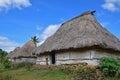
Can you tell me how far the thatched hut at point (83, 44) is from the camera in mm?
17453

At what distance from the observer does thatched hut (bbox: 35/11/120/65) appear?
17.5m

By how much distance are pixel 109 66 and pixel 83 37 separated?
3.24 meters

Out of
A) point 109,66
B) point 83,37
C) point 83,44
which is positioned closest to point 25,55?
point 83,37

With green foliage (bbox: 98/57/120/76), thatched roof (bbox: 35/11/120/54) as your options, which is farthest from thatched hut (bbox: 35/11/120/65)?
green foliage (bbox: 98/57/120/76)

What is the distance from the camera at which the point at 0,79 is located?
16.7 metres

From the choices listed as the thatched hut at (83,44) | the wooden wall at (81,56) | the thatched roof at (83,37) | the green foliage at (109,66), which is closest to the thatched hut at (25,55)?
the thatched roof at (83,37)

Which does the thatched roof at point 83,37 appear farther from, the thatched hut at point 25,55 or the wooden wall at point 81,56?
the thatched hut at point 25,55

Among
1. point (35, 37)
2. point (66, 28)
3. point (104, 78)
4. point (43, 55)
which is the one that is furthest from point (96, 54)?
point (35, 37)

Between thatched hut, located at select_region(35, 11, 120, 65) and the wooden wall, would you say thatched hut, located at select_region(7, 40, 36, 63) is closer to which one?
thatched hut, located at select_region(35, 11, 120, 65)

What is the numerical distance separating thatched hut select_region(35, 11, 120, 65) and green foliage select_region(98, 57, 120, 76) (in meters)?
0.78

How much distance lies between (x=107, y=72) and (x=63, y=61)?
5267 mm

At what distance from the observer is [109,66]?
16.3 meters

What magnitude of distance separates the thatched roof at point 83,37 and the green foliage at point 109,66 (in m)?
1.16

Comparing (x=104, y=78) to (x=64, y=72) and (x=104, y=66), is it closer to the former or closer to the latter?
(x=104, y=66)
